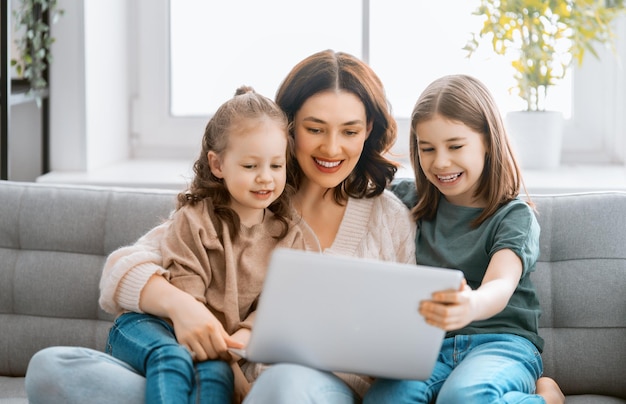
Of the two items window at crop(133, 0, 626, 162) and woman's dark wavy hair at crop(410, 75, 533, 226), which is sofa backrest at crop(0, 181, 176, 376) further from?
window at crop(133, 0, 626, 162)

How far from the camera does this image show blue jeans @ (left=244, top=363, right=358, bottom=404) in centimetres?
145

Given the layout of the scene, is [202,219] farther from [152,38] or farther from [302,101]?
[152,38]

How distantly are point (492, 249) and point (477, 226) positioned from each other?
94 millimetres

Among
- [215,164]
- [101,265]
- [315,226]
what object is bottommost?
[101,265]

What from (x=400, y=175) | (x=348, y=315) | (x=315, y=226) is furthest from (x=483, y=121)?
(x=400, y=175)

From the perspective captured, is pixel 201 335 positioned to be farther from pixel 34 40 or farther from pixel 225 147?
pixel 34 40

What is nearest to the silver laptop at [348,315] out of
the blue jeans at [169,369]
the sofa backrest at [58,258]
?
the blue jeans at [169,369]

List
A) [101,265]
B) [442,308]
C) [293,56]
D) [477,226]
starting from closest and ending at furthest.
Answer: [442,308]
[477,226]
[101,265]
[293,56]

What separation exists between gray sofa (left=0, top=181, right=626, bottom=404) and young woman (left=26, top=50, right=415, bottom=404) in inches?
11.0

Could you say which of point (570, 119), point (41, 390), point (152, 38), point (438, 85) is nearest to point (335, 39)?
point (152, 38)

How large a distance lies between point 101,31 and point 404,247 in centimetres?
129

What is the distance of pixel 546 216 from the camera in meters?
1.98

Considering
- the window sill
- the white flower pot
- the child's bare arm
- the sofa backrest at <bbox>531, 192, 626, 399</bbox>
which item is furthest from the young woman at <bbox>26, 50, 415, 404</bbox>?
the white flower pot

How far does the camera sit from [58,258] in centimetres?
205
